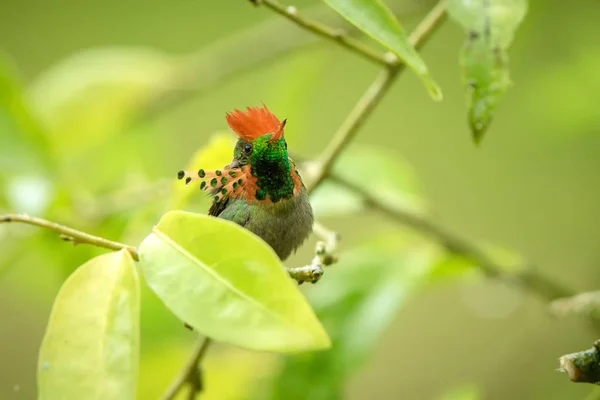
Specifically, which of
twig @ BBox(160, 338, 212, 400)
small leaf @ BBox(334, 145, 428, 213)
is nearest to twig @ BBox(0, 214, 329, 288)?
twig @ BBox(160, 338, 212, 400)

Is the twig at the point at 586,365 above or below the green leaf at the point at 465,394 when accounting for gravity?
above

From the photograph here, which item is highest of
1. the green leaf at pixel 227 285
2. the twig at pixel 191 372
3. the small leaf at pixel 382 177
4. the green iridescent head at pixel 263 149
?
the green iridescent head at pixel 263 149

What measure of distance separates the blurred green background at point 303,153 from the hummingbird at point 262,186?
1.36 feet

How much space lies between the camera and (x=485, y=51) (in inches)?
23.1

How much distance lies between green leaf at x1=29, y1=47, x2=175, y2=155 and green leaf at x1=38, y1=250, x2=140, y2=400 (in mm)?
881

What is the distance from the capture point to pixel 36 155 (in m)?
1.02

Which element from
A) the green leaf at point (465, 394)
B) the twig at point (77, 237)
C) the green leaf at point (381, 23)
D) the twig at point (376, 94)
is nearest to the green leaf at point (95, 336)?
the twig at point (77, 237)

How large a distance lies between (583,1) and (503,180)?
2.97 ft

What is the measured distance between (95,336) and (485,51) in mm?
381

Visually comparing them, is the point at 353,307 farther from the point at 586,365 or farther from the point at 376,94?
the point at 586,365

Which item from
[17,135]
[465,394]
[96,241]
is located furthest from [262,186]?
[17,135]

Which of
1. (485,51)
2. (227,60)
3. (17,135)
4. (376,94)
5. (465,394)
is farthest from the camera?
(227,60)

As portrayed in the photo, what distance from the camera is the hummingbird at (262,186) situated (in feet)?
1.59

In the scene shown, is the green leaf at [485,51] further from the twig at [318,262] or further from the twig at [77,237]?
the twig at [77,237]
